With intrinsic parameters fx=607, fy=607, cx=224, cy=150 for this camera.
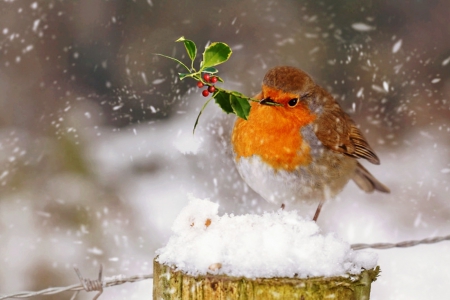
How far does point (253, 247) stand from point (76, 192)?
368 centimetres

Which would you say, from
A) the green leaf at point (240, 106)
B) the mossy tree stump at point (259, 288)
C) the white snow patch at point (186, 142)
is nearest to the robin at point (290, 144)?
the green leaf at point (240, 106)

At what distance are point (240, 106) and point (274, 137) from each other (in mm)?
740

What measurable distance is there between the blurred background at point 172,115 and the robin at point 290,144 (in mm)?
2341

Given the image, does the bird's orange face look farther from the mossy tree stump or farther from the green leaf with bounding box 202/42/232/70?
the mossy tree stump

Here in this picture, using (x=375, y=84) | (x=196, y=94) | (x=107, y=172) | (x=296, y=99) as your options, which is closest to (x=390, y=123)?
(x=375, y=84)

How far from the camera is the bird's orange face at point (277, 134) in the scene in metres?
2.11

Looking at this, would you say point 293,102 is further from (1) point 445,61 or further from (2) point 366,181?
(1) point 445,61

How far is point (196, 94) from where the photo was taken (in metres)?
5.71

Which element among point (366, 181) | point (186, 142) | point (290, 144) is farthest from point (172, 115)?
point (290, 144)

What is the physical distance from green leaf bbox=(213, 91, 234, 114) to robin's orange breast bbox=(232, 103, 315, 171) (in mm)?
659

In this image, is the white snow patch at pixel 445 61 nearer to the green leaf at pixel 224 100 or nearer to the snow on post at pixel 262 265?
the snow on post at pixel 262 265

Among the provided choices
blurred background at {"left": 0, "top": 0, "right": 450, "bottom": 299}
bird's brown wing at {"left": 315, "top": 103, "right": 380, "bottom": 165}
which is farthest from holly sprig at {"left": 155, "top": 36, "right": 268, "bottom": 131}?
blurred background at {"left": 0, "top": 0, "right": 450, "bottom": 299}

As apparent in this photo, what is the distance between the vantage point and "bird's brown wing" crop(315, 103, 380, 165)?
235 centimetres

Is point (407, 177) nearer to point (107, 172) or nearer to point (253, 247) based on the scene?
point (107, 172)
